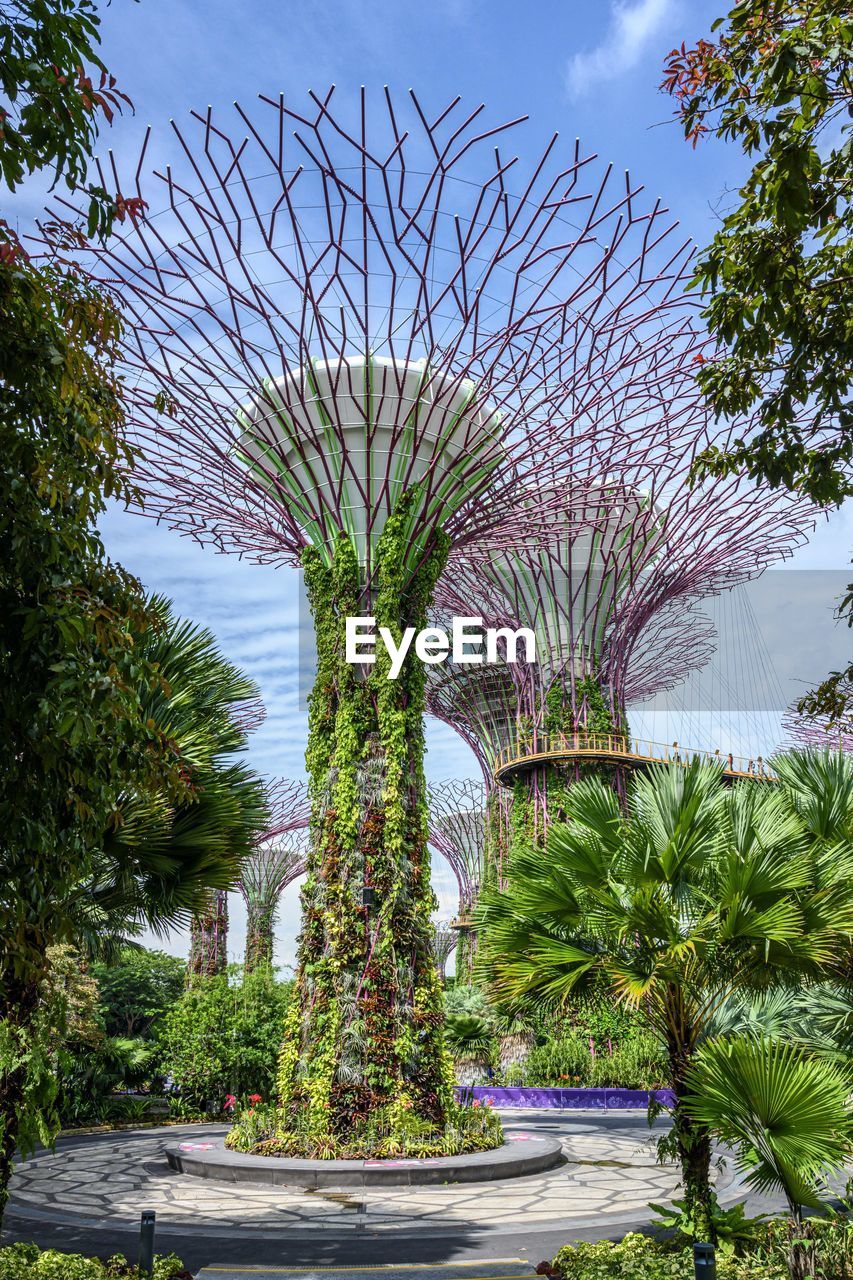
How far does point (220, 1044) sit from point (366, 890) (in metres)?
8.54

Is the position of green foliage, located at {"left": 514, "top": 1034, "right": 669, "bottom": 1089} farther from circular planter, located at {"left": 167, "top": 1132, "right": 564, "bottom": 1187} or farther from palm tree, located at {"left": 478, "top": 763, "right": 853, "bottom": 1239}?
palm tree, located at {"left": 478, "top": 763, "right": 853, "bottom": 1239}

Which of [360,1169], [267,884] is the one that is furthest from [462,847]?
[360,1169]

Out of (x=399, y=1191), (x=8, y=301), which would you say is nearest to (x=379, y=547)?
(x=399, y=1191)

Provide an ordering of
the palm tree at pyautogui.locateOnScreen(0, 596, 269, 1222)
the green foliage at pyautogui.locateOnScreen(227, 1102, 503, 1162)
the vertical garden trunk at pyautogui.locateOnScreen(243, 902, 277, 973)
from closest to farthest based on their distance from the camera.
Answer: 1. the palm tree at pyautogui.locateOnScreen(0, 596, 269, 1222)
2. the green foliage at pyautogui.locateOnScreen(227, 1102, 503, 1162)
3. the vertical garden trunk at pyautogui.locateOnScreen(243, 902, 277, 973)

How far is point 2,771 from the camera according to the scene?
5125 millimetres

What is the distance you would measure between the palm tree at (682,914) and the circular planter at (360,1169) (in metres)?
4.82

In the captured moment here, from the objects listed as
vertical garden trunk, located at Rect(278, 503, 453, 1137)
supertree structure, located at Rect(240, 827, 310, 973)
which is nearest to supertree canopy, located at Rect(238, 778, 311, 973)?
supertree structure, located at Rect(240, 827, 310, 973)

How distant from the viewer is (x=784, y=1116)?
6312 millimetres

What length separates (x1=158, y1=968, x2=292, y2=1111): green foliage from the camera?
20.7m

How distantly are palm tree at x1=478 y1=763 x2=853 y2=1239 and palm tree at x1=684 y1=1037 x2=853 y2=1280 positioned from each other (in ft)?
1.76

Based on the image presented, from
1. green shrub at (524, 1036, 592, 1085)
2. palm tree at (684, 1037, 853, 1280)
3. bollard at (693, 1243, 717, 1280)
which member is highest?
palm tree at (684, 1037, 853, 1280)

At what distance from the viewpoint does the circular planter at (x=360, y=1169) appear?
11.9 metres

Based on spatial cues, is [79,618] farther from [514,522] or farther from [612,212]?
[514,522]

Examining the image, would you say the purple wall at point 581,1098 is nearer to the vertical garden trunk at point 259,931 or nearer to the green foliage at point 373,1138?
the green foliage at point 373,1138
